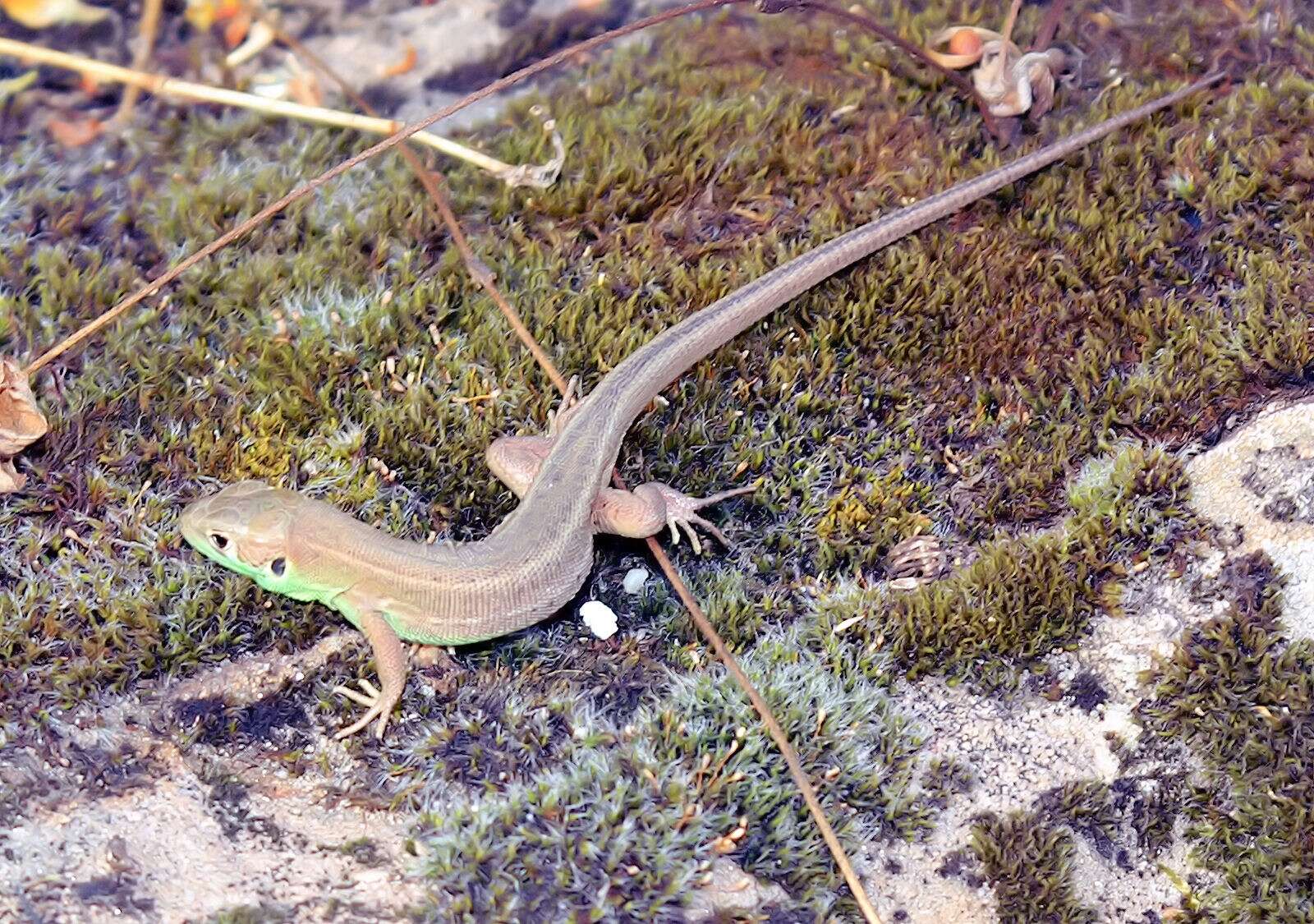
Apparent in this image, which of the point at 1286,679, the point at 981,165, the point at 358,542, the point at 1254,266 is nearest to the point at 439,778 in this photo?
the point at 358,542

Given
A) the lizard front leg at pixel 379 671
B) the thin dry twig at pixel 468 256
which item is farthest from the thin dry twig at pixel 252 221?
the lizard front leg at pixel 379 671

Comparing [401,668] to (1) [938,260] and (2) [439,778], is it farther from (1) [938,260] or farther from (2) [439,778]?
(1) [938,260]

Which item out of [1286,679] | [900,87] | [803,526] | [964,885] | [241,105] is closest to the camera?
[964,885]

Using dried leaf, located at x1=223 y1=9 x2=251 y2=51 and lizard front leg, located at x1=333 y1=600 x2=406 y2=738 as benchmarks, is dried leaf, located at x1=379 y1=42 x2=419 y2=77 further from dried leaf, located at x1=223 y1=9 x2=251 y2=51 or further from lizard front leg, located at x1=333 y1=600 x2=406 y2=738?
lizard front leg, located at x1=333 y1=600 x2=406 y2=738

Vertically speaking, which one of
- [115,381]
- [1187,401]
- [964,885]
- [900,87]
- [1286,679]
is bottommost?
[964,885]

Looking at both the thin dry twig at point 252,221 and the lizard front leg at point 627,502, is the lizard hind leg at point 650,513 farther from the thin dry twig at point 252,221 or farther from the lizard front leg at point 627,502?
the thin dry twig at point 252,221

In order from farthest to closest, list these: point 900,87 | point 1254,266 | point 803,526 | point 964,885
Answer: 1. point 900,87
2. point 1254,266
3. point 803,526
4. point 964,885
